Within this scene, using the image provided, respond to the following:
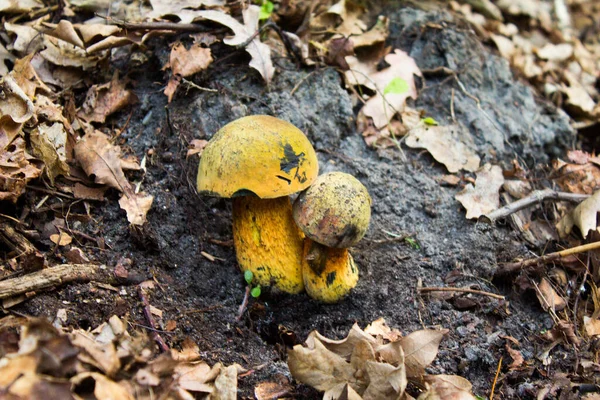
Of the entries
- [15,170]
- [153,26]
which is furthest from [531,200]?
[15,170]

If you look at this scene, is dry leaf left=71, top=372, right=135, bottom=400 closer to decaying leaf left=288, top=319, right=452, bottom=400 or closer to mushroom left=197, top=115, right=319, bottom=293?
decaying leaf left=288, top=319, right=452, bottom=400

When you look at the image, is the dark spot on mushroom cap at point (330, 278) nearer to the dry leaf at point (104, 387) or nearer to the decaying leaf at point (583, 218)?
the dry leaf at point (104, 387)

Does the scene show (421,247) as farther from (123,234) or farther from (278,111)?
(123,234)

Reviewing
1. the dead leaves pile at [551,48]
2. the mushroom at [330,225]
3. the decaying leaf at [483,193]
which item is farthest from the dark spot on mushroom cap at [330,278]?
the dead leaves pile at [551,48]

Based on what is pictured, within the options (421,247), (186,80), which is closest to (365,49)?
(186,80)

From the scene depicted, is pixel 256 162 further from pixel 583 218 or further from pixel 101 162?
pixel 583 218

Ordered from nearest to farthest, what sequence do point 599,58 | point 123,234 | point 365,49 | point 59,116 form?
point 123,234, point 59,116, point 365,49, point 599,58
